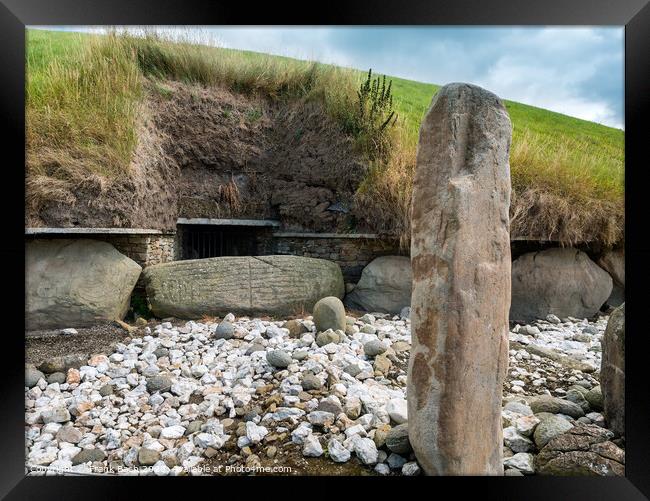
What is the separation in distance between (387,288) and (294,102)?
331 centimetres

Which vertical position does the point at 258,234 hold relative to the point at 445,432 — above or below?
above

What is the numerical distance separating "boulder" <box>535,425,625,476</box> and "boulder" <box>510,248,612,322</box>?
2.89 meters

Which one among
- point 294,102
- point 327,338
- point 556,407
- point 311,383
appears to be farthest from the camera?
point 294,102

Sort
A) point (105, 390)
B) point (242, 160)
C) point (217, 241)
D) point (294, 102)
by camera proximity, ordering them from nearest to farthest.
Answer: point (105, 390) → point (217, 241) → point (242, 160) → point (294, 102)

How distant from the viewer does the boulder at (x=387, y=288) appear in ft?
16.3

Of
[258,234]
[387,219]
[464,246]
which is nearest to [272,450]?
[464,246]

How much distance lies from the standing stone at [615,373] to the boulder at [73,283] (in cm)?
432

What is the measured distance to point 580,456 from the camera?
6.82 ft

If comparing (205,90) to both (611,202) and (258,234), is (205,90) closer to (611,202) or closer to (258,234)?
(258,234)

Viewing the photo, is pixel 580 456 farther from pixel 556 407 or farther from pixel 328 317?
pixel 328 317

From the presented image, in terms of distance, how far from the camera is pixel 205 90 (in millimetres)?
6129

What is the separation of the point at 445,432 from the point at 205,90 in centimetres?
591

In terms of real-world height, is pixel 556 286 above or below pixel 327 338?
above
